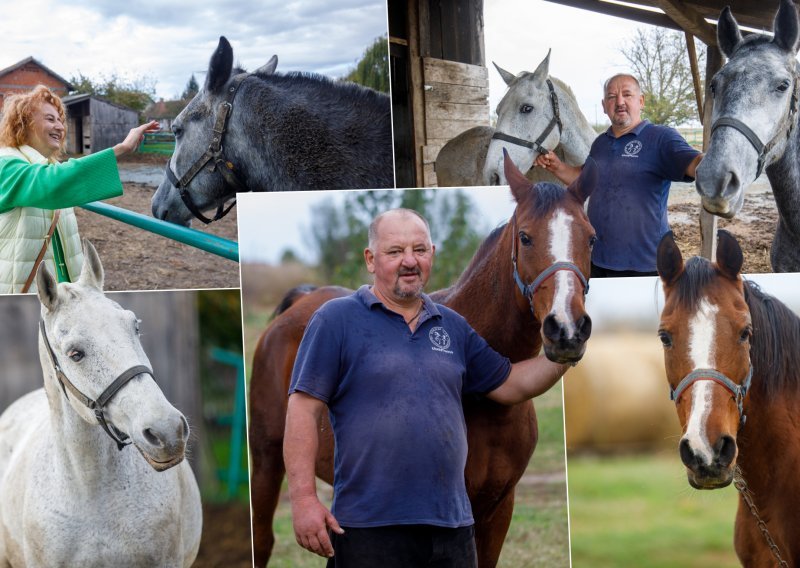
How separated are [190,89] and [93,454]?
188 centimetres

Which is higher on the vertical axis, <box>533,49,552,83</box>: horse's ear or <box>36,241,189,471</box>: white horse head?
<box>533,49,552,83</box>: horse's ear

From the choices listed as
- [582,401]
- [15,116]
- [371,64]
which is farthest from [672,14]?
[15,116]

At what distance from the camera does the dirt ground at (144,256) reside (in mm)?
4113

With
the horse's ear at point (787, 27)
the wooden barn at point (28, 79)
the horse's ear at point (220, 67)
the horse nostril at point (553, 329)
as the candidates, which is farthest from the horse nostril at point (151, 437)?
the horse's ear at point (787, 27)

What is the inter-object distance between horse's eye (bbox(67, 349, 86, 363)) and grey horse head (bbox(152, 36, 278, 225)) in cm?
125

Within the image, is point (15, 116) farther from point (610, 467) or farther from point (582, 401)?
point (610, 467)

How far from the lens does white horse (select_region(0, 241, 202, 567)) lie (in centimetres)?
301

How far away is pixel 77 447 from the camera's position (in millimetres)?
3221

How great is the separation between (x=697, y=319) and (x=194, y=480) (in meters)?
2.28

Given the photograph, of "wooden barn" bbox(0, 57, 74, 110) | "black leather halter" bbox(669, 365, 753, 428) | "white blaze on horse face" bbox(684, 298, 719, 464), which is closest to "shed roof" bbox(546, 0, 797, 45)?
"white blaze on horse face" bbox(684, 298, 719, 464)

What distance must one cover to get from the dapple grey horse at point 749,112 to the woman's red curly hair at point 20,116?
2.70m

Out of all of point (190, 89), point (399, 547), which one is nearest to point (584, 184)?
point (399, 547)

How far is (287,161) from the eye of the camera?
411 centimetres

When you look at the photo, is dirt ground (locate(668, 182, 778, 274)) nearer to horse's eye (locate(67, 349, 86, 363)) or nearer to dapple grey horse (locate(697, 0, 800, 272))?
dapple grey horse (locate(697, 0, 800, 272))
